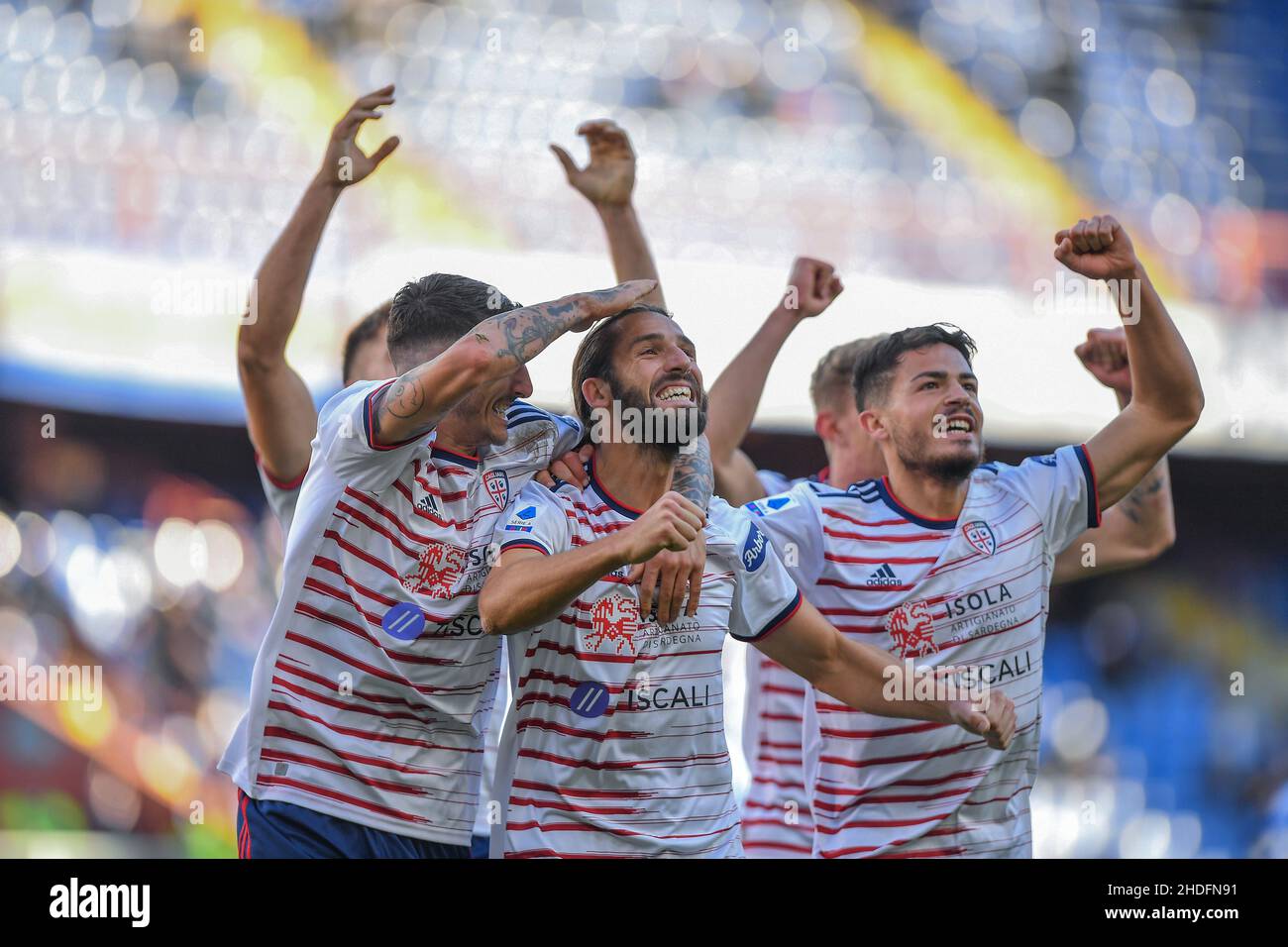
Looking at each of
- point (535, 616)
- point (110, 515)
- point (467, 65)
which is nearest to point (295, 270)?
point (535, 616)

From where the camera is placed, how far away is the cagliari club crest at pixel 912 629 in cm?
327

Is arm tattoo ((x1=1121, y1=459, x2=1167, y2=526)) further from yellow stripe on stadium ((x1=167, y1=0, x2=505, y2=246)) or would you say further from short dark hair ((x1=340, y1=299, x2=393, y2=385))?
yellow stripe on stadium ((x1=167, y1=0, x2=505, y2=246))

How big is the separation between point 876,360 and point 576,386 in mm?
913

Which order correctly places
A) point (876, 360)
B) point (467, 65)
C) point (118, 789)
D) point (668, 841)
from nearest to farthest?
point (668, 841), point (876, 360), point (118, 789), point (467, 65)

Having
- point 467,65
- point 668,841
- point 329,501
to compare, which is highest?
point 467,65

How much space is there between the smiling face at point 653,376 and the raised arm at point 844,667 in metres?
0.48

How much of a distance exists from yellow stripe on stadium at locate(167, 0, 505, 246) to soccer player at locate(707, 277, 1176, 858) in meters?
4.88

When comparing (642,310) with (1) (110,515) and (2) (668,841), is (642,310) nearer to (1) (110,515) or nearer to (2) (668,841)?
(2) (668,841)

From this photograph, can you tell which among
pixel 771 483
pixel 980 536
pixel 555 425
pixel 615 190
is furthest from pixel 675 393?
pixel 771 483

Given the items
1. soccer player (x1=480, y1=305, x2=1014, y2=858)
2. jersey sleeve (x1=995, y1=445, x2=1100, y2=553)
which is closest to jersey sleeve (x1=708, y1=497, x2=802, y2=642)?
soccer player (x1=480, y1=305, x2=1014, y2=858)

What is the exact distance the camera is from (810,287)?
3.63 meters

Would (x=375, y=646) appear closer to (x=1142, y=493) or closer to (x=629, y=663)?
(x=629, y=663)

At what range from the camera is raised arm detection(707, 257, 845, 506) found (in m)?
3.64

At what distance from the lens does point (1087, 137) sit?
29.7 ft
